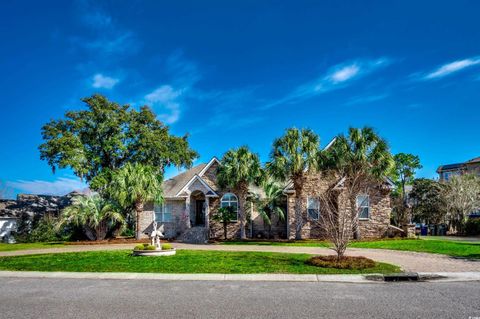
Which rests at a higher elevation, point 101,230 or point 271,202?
point 271,202

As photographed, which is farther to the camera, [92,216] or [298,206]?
[92,216]

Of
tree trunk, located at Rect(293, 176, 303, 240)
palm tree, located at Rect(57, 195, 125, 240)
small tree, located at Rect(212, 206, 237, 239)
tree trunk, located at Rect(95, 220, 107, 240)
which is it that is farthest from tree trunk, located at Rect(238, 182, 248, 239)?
tree trunk, located at Rect(95, 220, 107, 240)

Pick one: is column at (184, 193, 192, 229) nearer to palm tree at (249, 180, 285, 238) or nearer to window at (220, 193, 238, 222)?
window at (220, 193, 238, 222)

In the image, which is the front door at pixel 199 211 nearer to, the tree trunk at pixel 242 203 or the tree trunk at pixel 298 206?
the tree trunk at pixel 242 203

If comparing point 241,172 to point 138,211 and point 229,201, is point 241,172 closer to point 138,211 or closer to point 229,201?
point 229,201

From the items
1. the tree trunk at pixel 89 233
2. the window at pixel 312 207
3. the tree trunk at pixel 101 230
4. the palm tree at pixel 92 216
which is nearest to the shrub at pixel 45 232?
the palm tree at pixel 92 216

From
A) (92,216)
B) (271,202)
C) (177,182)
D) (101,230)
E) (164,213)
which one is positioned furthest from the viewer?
(177,182)

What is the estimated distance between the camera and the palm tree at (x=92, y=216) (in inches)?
1117

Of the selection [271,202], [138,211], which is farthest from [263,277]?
[138,211]

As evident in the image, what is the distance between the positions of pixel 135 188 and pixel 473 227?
32.1 metres

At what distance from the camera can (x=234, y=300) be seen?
881 centimetres

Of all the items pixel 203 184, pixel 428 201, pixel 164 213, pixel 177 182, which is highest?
pixel 177 182

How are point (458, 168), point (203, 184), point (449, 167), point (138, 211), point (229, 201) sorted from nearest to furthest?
1. point (138, 211)
2. point (203, 184)
3. point (229, 201)
4. point (458, 168)
5. point (449, 167)

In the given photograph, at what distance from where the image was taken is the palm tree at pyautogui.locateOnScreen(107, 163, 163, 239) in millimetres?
28109
